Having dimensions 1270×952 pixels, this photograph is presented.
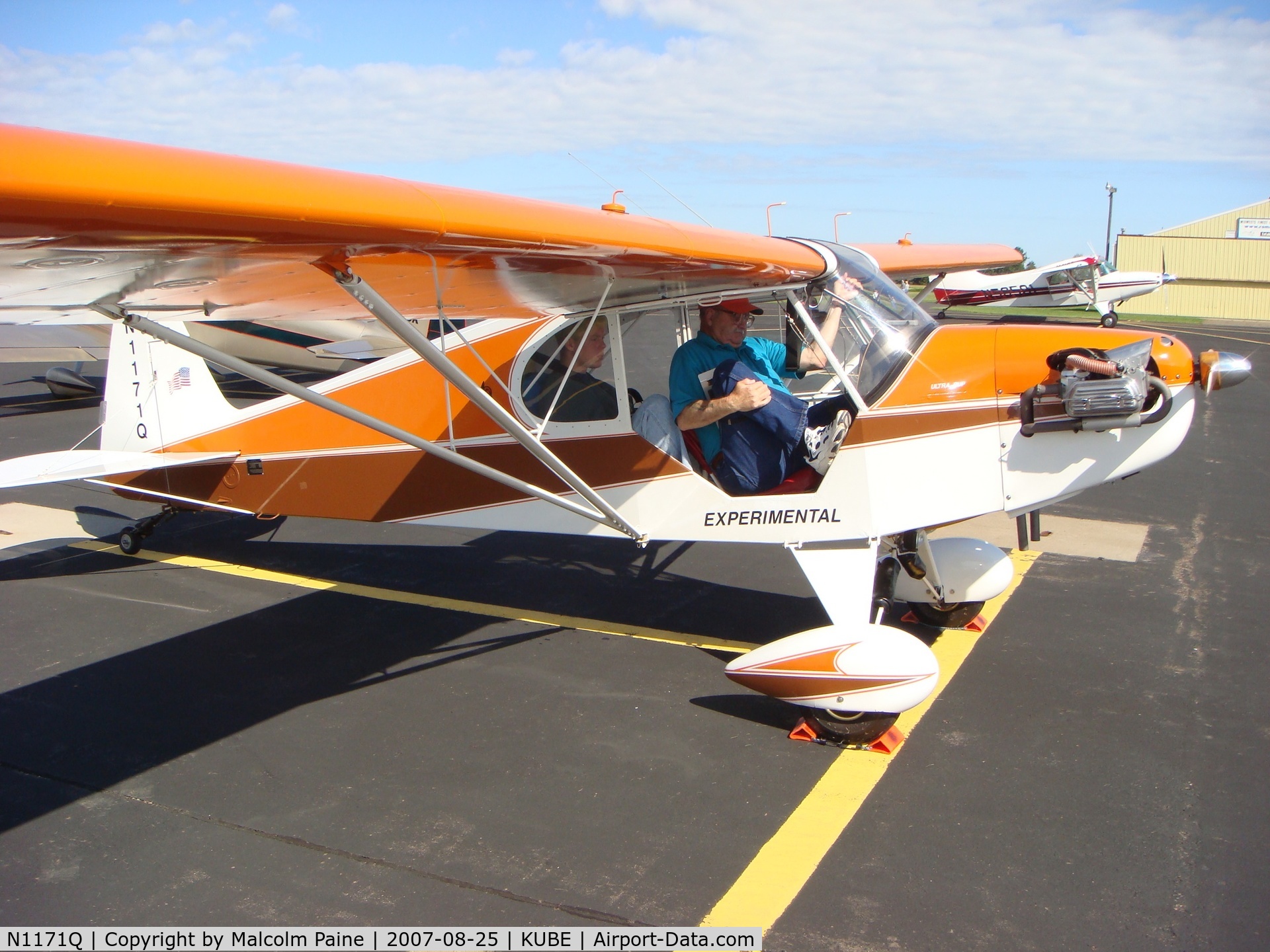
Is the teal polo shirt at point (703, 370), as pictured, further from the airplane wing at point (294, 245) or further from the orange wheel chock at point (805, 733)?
the orange wheel chock at point (805, 733)

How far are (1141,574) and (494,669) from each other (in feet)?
14.0

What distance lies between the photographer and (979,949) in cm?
273

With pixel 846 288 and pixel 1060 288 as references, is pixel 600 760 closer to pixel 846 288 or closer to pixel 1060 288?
pixel 846 288

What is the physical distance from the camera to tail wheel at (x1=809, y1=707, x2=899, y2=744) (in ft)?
13.0

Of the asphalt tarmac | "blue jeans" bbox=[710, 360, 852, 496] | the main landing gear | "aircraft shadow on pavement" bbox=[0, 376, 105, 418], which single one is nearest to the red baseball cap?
"blue jeans" bbox=[710, 360, 852, 496]

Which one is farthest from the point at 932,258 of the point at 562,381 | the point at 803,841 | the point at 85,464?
the point at 85,464

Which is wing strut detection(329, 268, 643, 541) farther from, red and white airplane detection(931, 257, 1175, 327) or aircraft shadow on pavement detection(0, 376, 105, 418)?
red and white airplane detection(931, 257, 1175, 327)

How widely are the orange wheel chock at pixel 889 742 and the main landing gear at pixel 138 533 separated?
553cm

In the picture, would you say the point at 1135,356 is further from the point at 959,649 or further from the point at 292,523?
the point at 292,523

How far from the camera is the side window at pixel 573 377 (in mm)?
Answer: 4828

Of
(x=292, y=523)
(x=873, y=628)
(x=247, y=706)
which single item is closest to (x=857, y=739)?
(x=873, y=628)

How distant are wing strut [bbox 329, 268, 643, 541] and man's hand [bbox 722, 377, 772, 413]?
0.80 m

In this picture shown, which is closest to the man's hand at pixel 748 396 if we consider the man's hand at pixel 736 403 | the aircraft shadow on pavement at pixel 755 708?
the man's hand at pixel 736 403

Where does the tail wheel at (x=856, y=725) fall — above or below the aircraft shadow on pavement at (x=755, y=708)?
above
